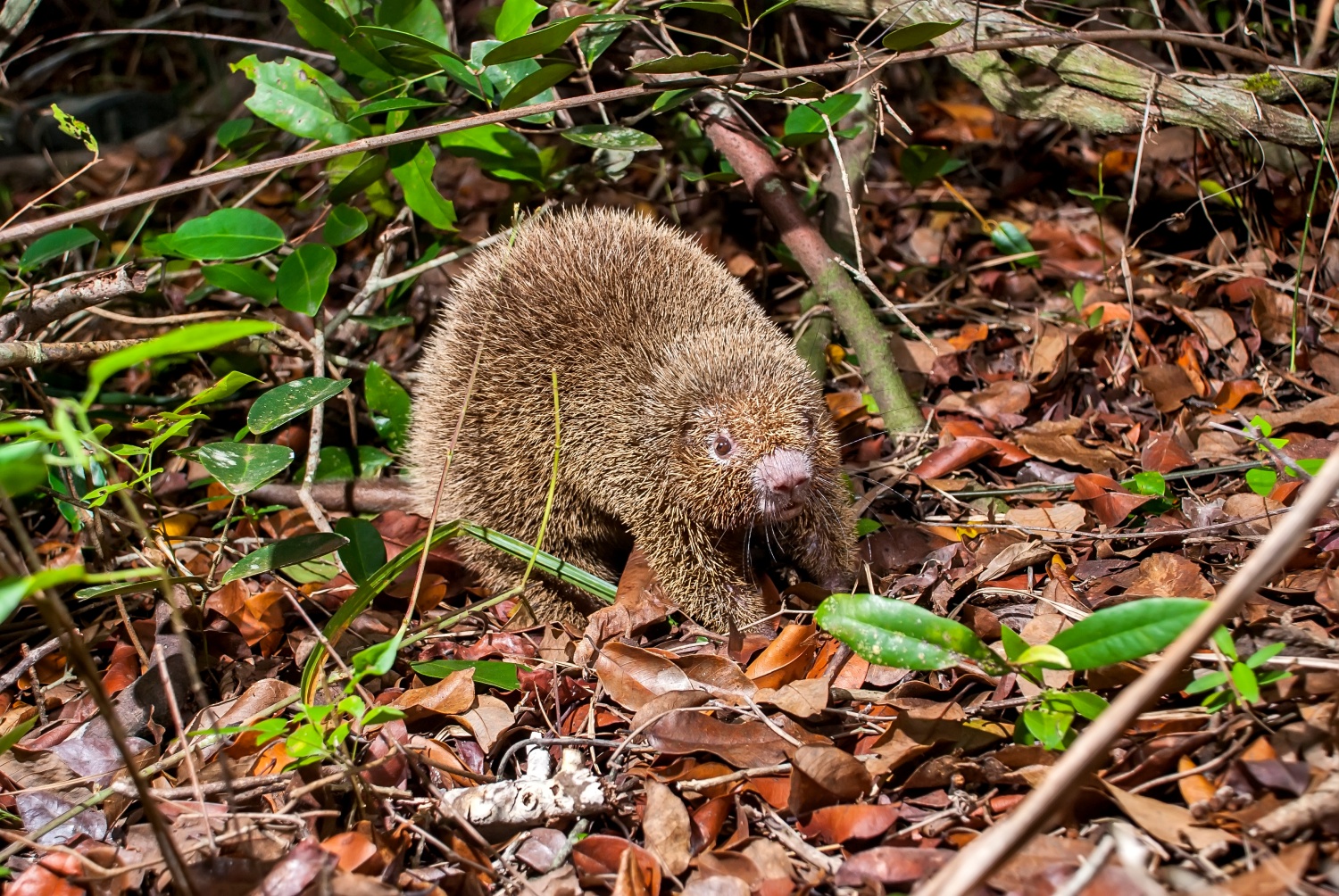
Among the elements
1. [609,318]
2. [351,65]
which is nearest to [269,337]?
[351,65]

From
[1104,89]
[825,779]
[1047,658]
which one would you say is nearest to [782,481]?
[825,779]

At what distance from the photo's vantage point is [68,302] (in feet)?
13.3

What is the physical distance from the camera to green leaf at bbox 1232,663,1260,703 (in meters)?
2.42

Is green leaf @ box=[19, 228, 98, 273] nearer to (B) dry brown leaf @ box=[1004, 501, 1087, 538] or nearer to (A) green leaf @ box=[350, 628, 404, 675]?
(A) green leaf @ box=[350, 628, 404, 675]

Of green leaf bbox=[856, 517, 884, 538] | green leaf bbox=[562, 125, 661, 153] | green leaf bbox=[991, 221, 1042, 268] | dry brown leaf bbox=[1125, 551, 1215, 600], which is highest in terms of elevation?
green leaf bbox=[562, 125, 661, 153]

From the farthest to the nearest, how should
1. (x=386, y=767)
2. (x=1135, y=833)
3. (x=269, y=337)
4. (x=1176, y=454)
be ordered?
(x=269, y=337), (x=1176, y=454), (x=386, y=767), (x=1135, y=833)

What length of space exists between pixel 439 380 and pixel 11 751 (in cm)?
207

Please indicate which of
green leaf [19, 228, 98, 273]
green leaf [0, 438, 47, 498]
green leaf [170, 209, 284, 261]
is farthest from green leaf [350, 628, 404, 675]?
green leaf [19, 228, 98, 273]

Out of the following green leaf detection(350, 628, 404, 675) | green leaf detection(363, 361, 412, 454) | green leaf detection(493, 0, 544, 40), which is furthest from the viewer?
green leaf detection(363, 361, 412, 454)

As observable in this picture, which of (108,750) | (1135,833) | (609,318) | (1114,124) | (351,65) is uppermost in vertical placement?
(351,65)

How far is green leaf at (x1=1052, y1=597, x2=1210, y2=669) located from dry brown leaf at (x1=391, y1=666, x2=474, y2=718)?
195 cm

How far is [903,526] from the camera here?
4.27m

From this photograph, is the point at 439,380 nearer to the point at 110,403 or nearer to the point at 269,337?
the point at 269,337

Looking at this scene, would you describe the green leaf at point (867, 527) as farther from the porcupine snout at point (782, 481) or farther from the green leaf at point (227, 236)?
the green leaf at point (227, 236)
